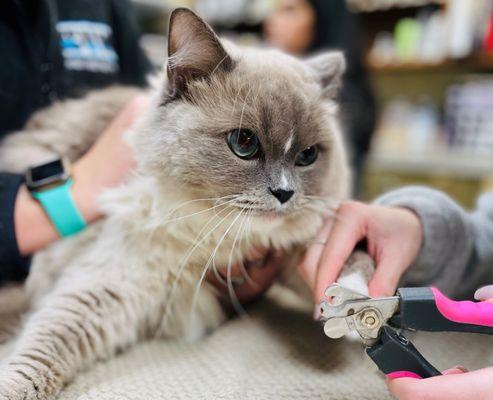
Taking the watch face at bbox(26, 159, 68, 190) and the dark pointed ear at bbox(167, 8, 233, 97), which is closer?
the dark pointed ear at bbox(167, 8, 233, 97)

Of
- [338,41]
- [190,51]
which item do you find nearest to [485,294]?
[190,51]

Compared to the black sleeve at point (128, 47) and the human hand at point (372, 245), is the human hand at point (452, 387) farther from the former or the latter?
the black sleeve at point (128, 47)

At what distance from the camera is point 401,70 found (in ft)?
12.8

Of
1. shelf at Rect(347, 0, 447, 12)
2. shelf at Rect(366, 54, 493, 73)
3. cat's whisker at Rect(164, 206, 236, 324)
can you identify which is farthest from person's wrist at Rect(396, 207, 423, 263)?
shelf at Rect(347, 0, 447, 12)

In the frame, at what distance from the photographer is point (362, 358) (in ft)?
3.08

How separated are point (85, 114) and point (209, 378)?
2.55 ft

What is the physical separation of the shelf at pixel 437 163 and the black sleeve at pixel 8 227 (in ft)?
9.54

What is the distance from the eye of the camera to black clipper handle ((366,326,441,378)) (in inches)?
25.6

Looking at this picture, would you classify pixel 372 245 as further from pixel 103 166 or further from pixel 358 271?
pixel 103 166

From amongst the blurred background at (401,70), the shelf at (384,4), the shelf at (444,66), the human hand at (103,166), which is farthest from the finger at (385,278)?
the shelf at (384,4)

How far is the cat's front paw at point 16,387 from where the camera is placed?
30.9 inches

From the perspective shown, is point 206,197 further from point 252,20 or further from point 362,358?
point 252,20

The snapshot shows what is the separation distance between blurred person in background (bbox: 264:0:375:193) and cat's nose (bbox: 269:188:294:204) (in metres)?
1.97

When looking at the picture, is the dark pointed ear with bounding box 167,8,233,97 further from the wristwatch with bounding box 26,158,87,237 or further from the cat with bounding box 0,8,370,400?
the wristwatch with bounding box 26,158,87,237
